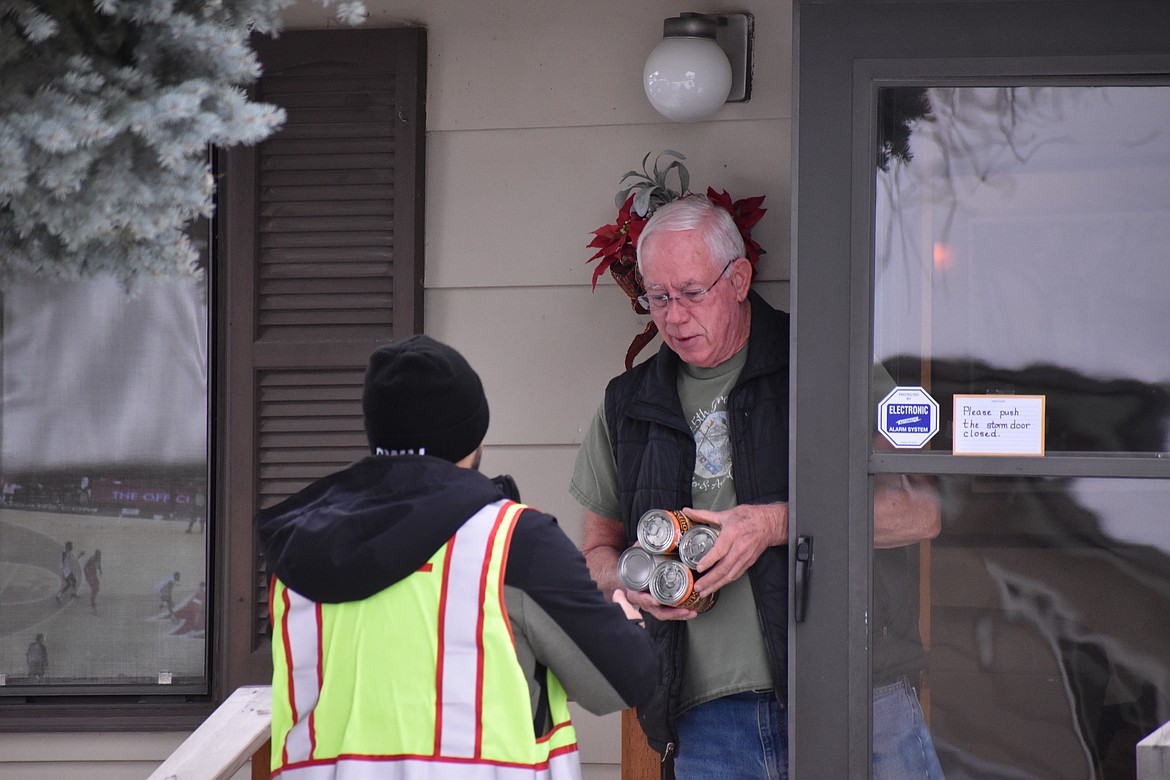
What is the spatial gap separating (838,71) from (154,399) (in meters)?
1.70

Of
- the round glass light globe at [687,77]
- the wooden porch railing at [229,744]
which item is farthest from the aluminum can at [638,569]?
the round glass light globe at [687,77]

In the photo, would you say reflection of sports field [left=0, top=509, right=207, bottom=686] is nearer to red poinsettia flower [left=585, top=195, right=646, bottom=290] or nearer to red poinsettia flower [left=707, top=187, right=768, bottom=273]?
red poinsettia flower [left=585, top=195, right=646, bottom=290]

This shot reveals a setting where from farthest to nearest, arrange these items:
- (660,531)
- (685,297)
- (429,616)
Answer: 1. (685,297)
2. (660,531)
3. (429,616)

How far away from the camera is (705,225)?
88.0 inches

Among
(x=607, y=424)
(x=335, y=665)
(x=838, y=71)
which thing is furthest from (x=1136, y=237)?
(x=335, y=665)

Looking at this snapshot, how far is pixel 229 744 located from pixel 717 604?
0.89 metres

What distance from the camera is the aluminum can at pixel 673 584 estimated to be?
1948 millimetres

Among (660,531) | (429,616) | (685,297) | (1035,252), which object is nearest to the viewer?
(429,616)

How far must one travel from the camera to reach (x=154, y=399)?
2.72 metres

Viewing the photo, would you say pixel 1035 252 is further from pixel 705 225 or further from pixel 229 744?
pixel 229 744

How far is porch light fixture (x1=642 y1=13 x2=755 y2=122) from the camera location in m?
2.42

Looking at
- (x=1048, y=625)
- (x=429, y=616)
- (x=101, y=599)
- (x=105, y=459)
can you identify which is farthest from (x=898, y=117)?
(x=101, y=599)

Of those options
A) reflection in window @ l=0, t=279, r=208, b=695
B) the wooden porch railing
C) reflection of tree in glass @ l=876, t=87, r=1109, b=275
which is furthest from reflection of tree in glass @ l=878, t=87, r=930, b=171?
reflection in window @ l=0, t=279, r=208, b=695

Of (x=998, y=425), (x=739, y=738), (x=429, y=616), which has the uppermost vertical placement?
(x=998, y=425)
